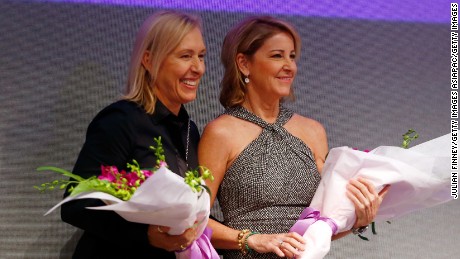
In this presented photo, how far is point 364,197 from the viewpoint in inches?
102

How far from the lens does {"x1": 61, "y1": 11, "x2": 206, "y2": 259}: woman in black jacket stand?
2.33m

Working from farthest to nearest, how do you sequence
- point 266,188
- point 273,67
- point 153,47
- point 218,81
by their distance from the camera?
point 218,81
point 273,67
point 266,188
point 153,47

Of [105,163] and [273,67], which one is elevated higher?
[273,67]

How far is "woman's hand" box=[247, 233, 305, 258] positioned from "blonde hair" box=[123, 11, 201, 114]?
20.3 inches

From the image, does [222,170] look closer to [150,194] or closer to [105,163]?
[105,163]

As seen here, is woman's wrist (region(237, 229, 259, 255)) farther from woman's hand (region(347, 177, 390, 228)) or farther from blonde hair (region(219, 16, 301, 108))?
blonde hair (region(219, 16, 301, 108))

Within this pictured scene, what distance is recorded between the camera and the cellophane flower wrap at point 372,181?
2586 mm

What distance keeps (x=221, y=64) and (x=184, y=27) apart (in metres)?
0.67

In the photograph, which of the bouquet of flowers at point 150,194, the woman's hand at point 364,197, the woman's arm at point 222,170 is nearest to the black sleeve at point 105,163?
the bouquet of flowers at point 150,194

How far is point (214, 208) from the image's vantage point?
3172 mm

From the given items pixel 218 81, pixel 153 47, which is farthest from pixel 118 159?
pixel 218 81

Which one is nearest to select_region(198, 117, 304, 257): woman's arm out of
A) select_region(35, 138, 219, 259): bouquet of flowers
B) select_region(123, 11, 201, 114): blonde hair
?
select_region(123, 11, 201, 114): blonde hair

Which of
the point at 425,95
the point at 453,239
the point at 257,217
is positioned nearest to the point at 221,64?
the point at 257,217

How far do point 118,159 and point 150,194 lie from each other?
0.31 m
